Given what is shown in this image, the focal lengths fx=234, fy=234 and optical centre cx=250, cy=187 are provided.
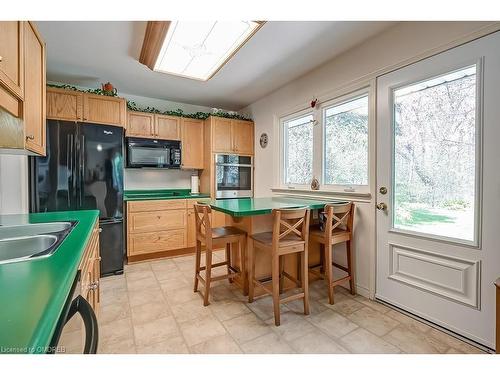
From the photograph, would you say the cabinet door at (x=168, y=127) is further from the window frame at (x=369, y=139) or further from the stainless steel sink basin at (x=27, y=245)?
the stainless steel sink basin at (x=27, y=245)

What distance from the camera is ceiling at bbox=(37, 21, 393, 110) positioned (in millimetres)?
2019

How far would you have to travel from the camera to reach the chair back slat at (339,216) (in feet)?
6.84

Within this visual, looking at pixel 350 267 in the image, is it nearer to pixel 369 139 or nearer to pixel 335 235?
pixel 335 235

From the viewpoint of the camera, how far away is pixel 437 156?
179 cm

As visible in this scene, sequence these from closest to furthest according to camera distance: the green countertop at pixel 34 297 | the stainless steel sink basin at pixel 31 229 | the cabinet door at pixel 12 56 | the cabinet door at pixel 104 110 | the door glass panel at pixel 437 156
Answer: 1. the green countertop at pixel 34 297
2. the cabinet door at pixel 12 56
3. the stainless steel sink basin at pixel 31 229
4. the door glass panel at pixel 437 156
5. the cabinet door at pixel 104 110

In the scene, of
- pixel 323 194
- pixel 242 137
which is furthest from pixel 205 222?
pixel 242 137

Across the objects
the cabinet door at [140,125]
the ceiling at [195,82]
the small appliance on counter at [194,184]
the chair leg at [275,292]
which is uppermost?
the ceiling at [195,82]

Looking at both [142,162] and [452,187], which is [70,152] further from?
[452,187]

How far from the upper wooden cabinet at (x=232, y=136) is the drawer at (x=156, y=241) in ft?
4.72

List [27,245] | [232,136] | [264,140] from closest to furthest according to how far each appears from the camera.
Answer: [27,245] < [264,140] < [232,136]

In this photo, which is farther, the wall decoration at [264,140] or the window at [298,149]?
the wall decoration at [264,140]

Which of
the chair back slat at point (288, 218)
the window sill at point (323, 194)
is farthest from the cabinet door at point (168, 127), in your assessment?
the chair back slat at point (288, 218)

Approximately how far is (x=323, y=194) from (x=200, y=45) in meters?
1.95

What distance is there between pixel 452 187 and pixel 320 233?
3.47ft
